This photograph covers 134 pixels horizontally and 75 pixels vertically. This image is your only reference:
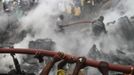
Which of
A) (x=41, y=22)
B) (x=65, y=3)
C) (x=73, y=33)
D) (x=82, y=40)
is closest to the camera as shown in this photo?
(x=82, y=40)

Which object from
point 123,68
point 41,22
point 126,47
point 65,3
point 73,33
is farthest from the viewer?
point 65,3

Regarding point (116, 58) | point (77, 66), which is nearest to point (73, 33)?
point (116, 58)

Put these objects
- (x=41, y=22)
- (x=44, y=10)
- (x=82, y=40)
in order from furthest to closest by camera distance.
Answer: (x=44, y=10)
(x=41, y=22)
(x=82, y=40)

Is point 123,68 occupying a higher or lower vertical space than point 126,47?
higher

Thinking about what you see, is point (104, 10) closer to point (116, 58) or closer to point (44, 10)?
point (44, 10)

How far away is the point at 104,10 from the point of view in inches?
806

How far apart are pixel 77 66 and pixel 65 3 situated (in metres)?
17.2

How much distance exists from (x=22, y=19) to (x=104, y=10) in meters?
5.36

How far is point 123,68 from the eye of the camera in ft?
9.96

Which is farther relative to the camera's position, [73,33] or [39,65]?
[73,33]

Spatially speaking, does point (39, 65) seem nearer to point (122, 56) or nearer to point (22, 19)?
point (122, 56)

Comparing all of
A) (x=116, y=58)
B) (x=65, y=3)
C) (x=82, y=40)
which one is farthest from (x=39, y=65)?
(x=65, y=3)

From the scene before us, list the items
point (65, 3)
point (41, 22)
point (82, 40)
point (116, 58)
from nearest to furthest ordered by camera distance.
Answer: point (116, 58) < point (82, 40) < point (41, 22) < point (65, 3)

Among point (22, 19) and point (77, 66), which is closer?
point (77, 66)
